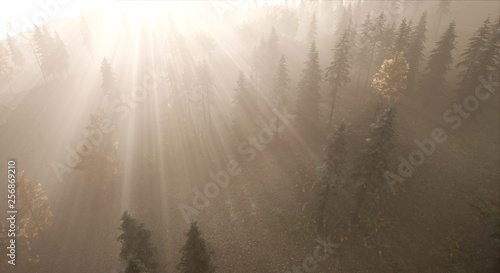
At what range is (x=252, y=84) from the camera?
56.9 m

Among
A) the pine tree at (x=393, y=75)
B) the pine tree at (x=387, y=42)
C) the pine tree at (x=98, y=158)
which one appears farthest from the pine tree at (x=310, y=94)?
the pine tree at (x=98, y=158)

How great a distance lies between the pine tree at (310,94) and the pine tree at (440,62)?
61.2ft

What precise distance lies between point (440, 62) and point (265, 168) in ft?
102

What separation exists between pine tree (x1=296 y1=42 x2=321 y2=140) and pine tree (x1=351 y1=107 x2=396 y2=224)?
48.3 ft

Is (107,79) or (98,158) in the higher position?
(107,79)

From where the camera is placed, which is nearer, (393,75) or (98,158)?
(98,158)

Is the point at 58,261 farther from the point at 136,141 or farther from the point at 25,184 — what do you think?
the point at 136,141

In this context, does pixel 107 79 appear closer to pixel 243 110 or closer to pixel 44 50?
pixel 44 50

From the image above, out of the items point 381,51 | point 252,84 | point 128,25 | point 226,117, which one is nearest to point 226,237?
point 226,117

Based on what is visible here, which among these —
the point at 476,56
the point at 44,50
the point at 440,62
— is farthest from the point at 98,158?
the point at 476,56

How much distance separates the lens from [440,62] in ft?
135

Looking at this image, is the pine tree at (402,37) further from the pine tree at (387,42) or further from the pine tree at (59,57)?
the pine tree at (59,57)

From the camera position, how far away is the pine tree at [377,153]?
22.9 m

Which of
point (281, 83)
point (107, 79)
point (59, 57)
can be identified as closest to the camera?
point (281, 83)
